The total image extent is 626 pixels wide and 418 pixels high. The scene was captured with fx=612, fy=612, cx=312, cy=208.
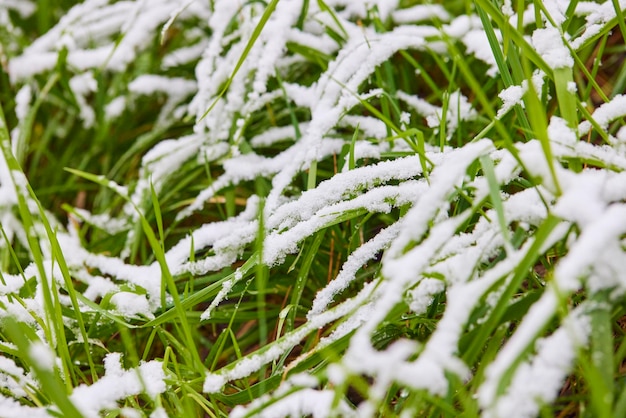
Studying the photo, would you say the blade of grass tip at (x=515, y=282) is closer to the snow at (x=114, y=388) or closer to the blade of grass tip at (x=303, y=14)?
the snow at (x=114, y=388)

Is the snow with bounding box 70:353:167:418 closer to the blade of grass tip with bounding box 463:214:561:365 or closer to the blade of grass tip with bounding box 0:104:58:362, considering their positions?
the blade of grass tip with bounding box 0:104:58:362

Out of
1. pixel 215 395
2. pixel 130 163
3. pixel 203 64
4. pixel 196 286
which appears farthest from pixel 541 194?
pixel 130 163

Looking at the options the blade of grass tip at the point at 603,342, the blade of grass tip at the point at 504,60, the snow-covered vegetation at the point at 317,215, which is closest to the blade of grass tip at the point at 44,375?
the snow-covered vegetation at the point at 317,215

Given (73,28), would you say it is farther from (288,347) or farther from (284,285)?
(288,347)

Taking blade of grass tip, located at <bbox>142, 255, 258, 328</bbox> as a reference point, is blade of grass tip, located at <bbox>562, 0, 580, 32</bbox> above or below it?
above

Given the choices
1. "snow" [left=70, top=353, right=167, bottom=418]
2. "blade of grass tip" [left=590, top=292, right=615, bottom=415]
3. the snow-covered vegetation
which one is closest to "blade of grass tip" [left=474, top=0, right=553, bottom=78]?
the snow-covered vegetation

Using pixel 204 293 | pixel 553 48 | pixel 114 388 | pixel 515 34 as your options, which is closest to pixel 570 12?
pixel 553 48

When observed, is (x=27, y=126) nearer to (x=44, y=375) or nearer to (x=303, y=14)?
(x=303, y=14)

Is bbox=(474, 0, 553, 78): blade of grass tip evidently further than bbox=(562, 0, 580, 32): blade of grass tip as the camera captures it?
No
